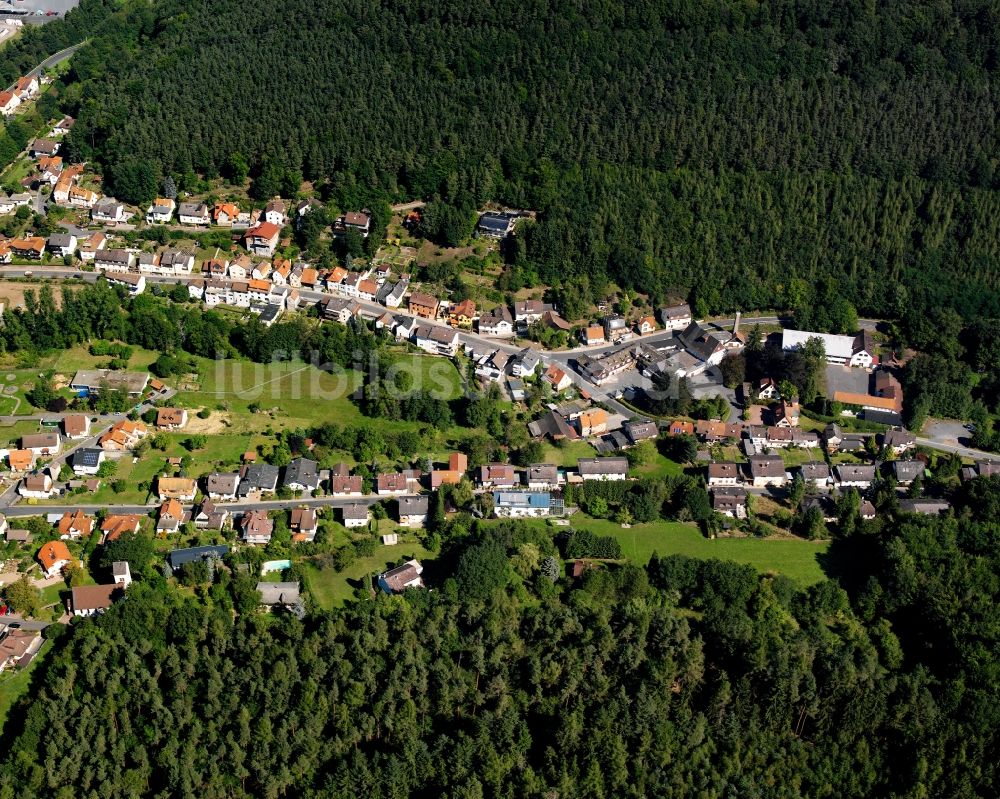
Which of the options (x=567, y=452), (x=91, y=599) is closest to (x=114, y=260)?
(x=91, y=599)

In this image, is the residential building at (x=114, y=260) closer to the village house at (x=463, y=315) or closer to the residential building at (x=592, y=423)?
the village house at (x=463, y=315)

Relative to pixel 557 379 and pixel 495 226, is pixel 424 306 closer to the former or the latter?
pixel 495 226

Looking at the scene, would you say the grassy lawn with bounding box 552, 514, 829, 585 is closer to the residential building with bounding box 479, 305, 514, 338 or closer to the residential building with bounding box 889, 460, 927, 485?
the residential building with bounding box 889, 460, 927, 485

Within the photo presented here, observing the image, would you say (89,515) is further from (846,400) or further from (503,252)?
(846,400)

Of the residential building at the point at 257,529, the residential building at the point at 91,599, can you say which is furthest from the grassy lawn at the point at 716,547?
the residential building at the point at 91,599

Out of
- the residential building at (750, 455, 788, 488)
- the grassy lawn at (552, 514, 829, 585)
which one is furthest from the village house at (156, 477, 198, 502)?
the residential building at (750, 455, 788, 488)
